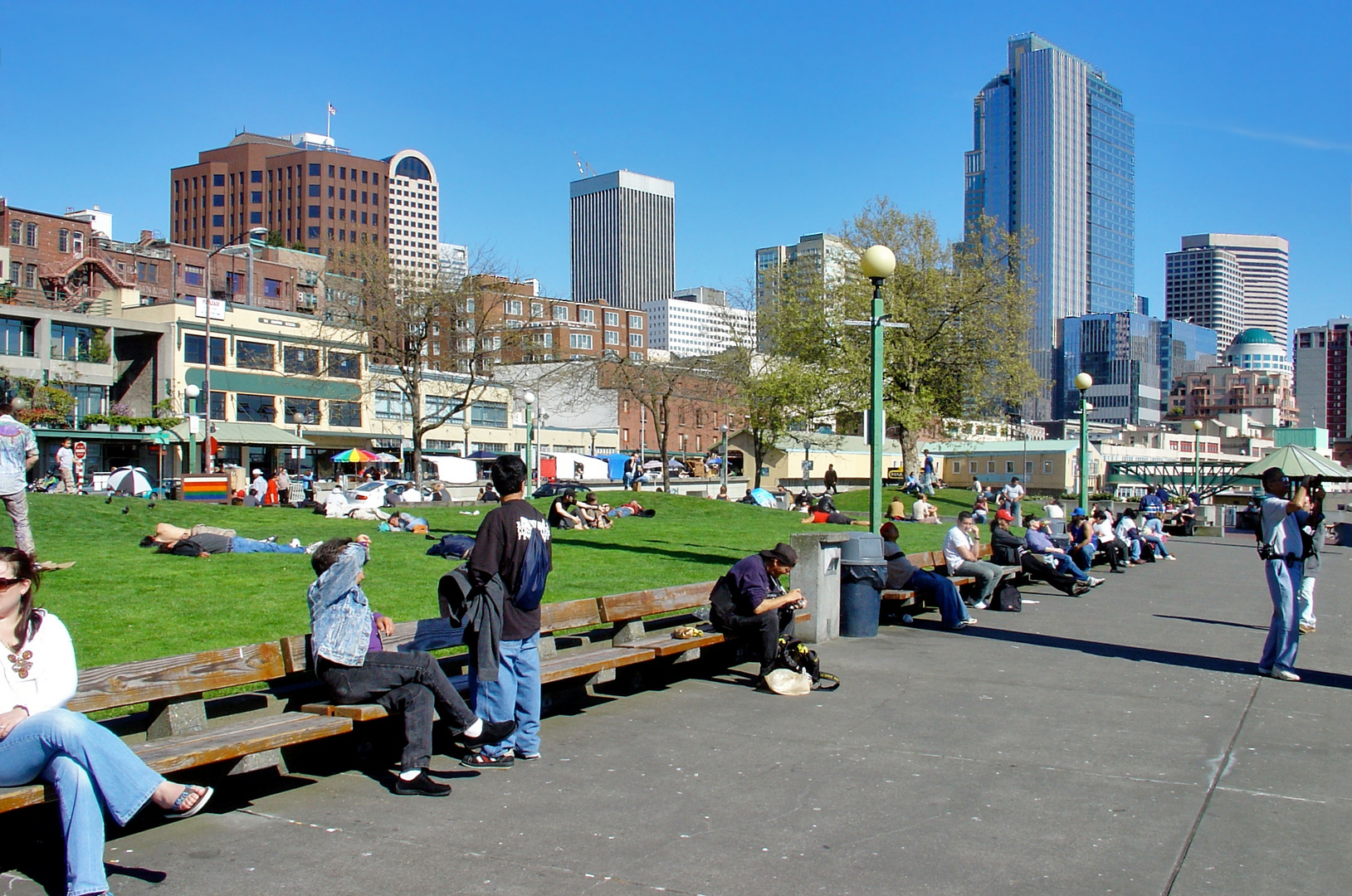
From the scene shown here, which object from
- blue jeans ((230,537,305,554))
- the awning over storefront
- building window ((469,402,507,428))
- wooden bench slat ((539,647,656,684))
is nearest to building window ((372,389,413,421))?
the awning over storefront

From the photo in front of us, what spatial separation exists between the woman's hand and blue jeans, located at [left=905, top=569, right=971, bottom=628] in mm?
9271

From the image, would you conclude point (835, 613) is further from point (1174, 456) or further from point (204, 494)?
point (1174, 456)

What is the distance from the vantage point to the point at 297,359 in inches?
2404

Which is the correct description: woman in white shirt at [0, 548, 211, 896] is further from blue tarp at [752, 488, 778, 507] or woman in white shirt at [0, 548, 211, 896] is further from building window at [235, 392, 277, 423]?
building window at [235, 392, 277, 423]

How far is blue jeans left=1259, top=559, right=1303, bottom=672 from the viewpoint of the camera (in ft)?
30.3

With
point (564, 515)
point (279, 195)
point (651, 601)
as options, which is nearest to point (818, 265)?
point (564, 515)

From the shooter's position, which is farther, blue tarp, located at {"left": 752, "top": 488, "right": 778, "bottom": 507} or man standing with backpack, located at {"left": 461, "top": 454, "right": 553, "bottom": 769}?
blue tarp, located at {"left": 752, "top": 488, "right": 778, "bottom": 507}

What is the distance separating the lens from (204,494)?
28.8m

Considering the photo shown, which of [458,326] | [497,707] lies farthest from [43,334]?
[497,707]

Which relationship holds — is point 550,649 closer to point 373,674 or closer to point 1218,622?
point 373,674

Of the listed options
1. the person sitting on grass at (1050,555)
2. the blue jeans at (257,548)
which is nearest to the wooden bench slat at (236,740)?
the blue jeans at (257,548)

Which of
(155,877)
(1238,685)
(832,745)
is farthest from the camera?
(1238,685)

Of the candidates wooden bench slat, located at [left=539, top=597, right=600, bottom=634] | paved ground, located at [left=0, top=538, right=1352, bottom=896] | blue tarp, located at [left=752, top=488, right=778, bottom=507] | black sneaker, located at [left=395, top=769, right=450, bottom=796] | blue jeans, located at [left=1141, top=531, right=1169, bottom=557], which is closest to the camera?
paved ground, located at [left=0, top=538, right=1352, bottom=896]

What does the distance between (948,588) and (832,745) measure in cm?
534
